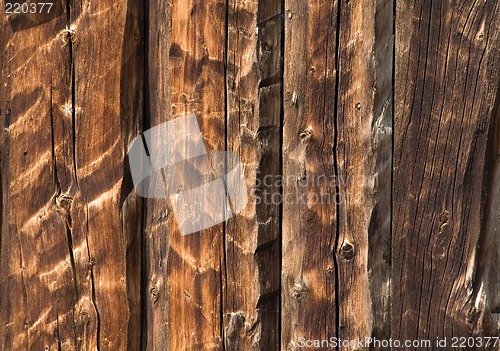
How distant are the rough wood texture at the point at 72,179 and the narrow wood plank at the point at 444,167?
2.92 ft

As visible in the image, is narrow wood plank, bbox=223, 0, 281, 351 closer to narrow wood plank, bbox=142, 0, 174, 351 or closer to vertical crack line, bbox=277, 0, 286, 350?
vertical crack line, bbox=277, 0, 286, 350

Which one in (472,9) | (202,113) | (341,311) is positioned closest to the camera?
(472,9)

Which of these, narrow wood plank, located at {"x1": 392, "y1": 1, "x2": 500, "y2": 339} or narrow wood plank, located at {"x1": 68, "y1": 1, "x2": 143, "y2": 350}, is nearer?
narrow wood plank, located at {"x1": 392, "y1": 1, "x2": 500, "y2": 339}

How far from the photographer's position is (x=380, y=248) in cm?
199

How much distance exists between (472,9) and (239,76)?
0.71m

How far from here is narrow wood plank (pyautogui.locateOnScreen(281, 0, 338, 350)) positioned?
2047mm

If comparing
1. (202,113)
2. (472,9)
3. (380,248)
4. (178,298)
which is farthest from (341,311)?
(472,9)

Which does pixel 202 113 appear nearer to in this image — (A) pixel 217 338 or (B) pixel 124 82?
(B) pixel 124 82

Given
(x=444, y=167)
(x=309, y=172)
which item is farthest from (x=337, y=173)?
(x=444, y=167)

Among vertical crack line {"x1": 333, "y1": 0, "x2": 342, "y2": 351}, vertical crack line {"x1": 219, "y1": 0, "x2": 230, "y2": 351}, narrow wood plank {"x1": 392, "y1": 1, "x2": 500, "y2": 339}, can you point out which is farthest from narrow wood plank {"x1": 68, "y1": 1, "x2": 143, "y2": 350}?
narrow wood plank {"x1": 392, "y1": 1, "x2": 500, "y2": 339}

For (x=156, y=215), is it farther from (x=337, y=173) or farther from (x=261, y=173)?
(x=337, y=173)

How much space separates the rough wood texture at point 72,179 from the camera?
2.28 m

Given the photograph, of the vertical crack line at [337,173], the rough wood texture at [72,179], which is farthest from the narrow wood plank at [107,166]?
the vertical crack line at [337,173]

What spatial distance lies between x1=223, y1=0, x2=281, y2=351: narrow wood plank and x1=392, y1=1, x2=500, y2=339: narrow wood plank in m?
0.38
